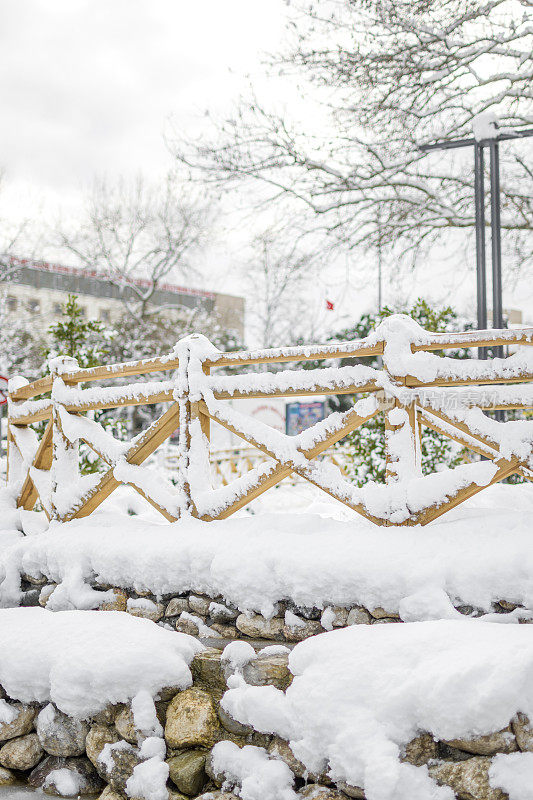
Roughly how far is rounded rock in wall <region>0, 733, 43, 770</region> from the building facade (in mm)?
19234

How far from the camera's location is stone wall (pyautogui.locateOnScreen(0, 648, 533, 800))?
8.52 feet

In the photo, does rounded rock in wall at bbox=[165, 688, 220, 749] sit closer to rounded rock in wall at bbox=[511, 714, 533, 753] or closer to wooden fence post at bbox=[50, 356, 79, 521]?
rounded rock in wall at bbox=[511, 714, 533, 753]

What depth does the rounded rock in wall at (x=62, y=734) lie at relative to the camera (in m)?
3.17

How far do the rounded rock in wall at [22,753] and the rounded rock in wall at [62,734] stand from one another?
0.08 m

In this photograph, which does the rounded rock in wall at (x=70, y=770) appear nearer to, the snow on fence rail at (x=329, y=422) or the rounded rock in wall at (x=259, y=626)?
the rounded rock in wall at (x=259, y=626)

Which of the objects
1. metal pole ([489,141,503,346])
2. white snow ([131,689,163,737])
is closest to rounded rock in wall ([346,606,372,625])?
white snow ([131,689,163,737])

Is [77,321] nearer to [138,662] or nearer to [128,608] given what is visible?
[128,608]

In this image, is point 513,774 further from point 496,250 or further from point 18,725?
point 496,250

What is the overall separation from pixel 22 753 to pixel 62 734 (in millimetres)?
297

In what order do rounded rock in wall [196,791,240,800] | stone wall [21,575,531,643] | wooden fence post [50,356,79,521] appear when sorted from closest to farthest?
rounded rock in wall [196,791,240,800] → stone wall [21,575,531,643] → wooden fence post [50,356,79,521]

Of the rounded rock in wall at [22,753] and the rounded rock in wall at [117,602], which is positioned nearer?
the rounded rock in wall at [22,753]

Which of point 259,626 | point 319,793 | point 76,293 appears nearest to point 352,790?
point 319,793

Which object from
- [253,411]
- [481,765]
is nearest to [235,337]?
[253,411]

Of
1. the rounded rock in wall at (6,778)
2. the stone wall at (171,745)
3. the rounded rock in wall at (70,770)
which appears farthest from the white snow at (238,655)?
the rounded rock in wall at (6,778)
